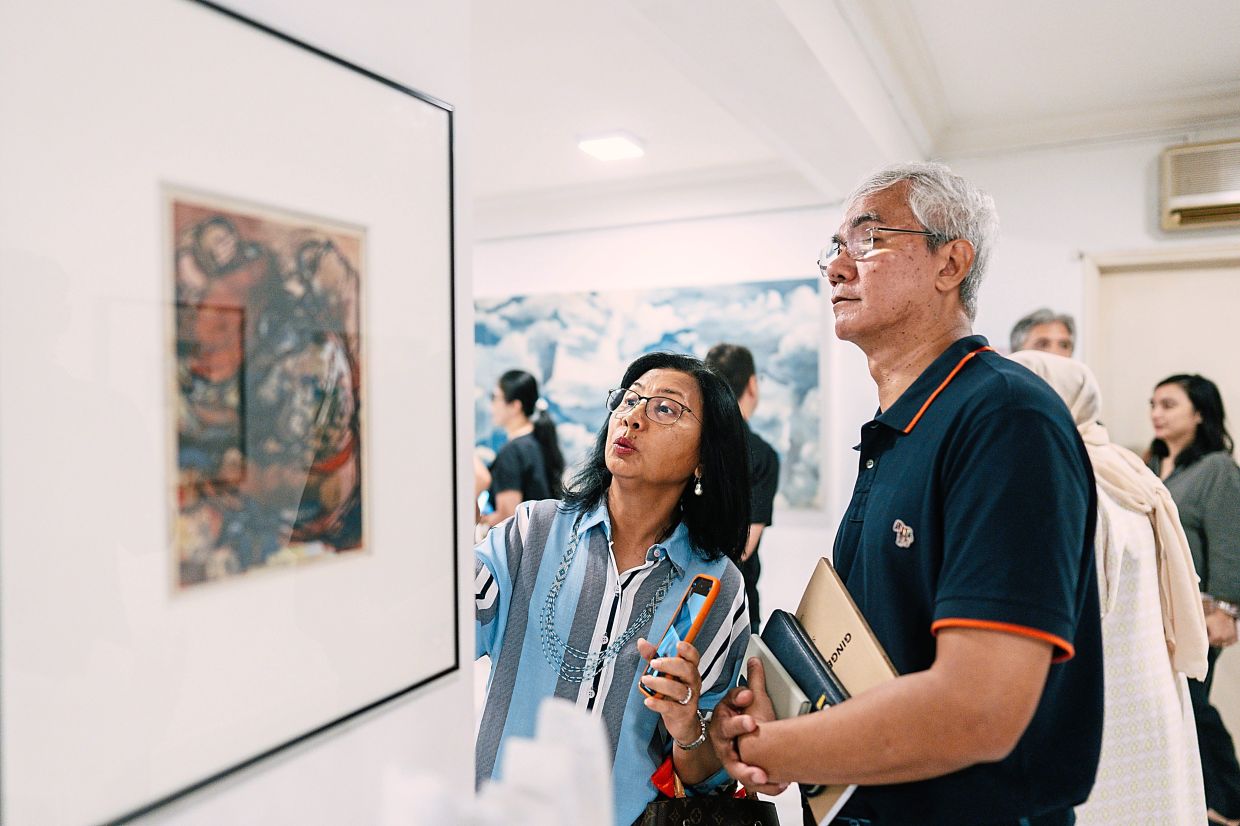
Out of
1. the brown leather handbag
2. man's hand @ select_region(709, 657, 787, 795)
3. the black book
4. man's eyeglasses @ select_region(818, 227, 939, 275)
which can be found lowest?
the brown leather handbag

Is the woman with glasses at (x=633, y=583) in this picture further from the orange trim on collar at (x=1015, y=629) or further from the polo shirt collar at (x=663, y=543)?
the orange trim on collar at (x=1015, y=629)

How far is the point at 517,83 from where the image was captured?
3.22m

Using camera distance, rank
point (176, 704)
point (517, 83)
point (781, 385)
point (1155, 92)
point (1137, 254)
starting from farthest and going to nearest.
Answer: point (781, 385)
point (1137, 254)
point (1155, 92)
point (517, 83)
point (176, 704)

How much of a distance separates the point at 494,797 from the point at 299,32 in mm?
655

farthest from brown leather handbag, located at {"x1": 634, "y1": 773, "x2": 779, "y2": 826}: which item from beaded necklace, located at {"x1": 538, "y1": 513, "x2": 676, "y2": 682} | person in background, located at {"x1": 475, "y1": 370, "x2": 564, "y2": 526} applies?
person in background, located at {"x1": 475, "y1": 370, "x2": 564, "y2": 526}

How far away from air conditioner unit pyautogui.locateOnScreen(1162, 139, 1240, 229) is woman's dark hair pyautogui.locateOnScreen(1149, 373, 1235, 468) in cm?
79

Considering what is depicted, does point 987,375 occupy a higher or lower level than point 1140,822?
higher

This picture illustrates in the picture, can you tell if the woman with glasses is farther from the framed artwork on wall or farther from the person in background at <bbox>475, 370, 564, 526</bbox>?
the person in background at <bbox>475, 370, 564, 526</bbox>

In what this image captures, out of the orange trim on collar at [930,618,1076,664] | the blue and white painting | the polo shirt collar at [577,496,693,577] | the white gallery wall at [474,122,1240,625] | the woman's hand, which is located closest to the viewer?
the orange trim on collar at [930,618,1076,664]

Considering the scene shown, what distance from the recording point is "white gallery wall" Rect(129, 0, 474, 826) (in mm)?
666

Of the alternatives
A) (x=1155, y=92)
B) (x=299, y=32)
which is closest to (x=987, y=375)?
(x=299, y=32)

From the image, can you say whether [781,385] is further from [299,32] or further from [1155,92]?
[299,32]

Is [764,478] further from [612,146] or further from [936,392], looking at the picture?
[936,392]

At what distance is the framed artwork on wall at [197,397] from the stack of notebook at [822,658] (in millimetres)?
512
